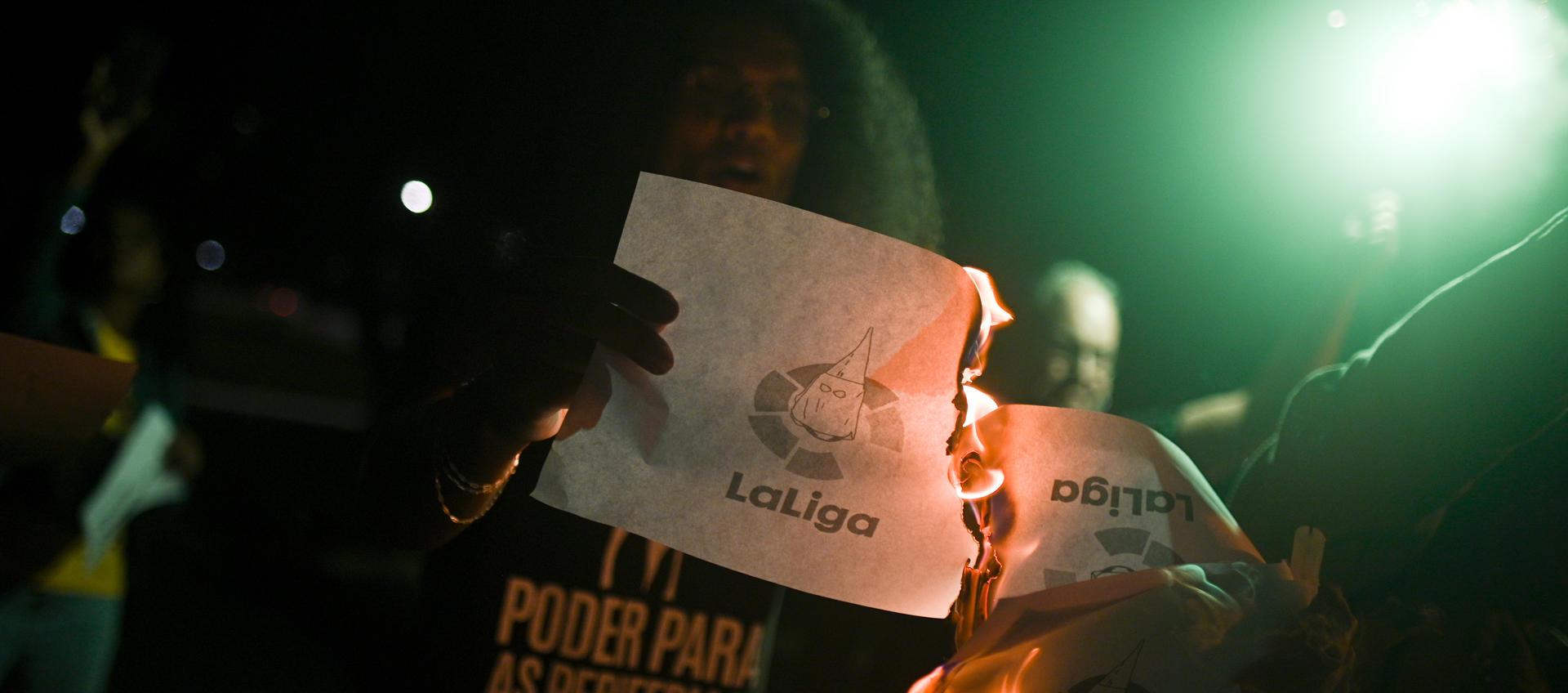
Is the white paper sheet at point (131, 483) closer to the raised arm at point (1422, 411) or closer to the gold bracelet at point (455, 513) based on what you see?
the gold bracelet at point (455, 513)

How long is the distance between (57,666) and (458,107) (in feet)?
5.51

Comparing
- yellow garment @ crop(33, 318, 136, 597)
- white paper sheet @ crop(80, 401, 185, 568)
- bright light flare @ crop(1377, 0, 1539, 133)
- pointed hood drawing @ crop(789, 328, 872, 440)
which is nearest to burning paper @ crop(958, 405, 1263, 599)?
pointed hood drawing @ crop(789, 328, 872, 440)

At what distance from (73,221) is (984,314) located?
1.90m

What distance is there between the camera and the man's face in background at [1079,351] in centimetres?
160

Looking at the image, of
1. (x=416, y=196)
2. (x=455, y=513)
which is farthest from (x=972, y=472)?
(x=416, y=196)

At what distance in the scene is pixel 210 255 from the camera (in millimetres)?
7234

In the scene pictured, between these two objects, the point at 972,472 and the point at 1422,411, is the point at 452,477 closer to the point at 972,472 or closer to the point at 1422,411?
the point at 972,472

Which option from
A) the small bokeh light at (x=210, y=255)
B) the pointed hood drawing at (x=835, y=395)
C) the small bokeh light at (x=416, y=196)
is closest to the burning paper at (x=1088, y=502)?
the pointed hood drawing at (x=835, y=395)

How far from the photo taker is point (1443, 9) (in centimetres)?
147

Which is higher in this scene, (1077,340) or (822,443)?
(1077,340)

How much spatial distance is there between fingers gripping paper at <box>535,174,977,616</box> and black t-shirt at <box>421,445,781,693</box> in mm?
332

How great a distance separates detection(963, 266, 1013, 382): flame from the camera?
0.70 metres

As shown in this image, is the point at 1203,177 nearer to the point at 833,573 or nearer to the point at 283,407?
the point at 833,573

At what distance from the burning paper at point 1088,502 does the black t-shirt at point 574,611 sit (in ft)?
1.53
